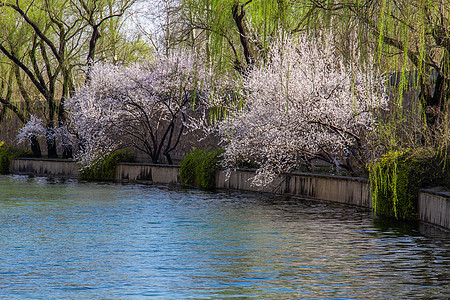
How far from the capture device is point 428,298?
27.7ft

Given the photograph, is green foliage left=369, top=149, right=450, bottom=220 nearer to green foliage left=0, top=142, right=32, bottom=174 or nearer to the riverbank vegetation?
the riverbank vegetation

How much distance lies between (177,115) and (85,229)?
58.5 feet

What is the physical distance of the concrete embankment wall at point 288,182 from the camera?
50.4ft

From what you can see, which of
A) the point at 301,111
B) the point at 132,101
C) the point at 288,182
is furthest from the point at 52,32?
the point at 301,111

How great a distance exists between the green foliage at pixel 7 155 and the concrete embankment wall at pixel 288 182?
40cm

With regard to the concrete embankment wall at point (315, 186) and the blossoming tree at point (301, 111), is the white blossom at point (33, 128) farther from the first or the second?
the blossoming tree at point (301, 111)

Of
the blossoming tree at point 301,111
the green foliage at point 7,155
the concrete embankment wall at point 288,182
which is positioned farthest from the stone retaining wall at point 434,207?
the green foliage at point 7,155

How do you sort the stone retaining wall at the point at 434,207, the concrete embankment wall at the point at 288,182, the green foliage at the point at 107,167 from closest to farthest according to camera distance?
the stone retaining wall at the point at 434,207
the concrete embankment wall at the point at 288,182
the green foliage at the point at 107,167

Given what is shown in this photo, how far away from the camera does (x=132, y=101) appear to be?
30109 millimetres

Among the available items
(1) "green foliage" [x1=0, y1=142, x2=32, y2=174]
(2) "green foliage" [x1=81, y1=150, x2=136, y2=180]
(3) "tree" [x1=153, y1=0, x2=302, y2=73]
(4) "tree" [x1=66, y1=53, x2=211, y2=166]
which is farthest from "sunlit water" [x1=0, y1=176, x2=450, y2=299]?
(1) "green foliage" [x1=0, y1=142, x2=32, y2=174]

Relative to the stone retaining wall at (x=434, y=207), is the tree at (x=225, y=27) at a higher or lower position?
higher

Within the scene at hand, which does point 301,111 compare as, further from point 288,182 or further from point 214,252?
point 214,252

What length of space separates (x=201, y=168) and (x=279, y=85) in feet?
19.8

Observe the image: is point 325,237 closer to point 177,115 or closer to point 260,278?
point 260,278
